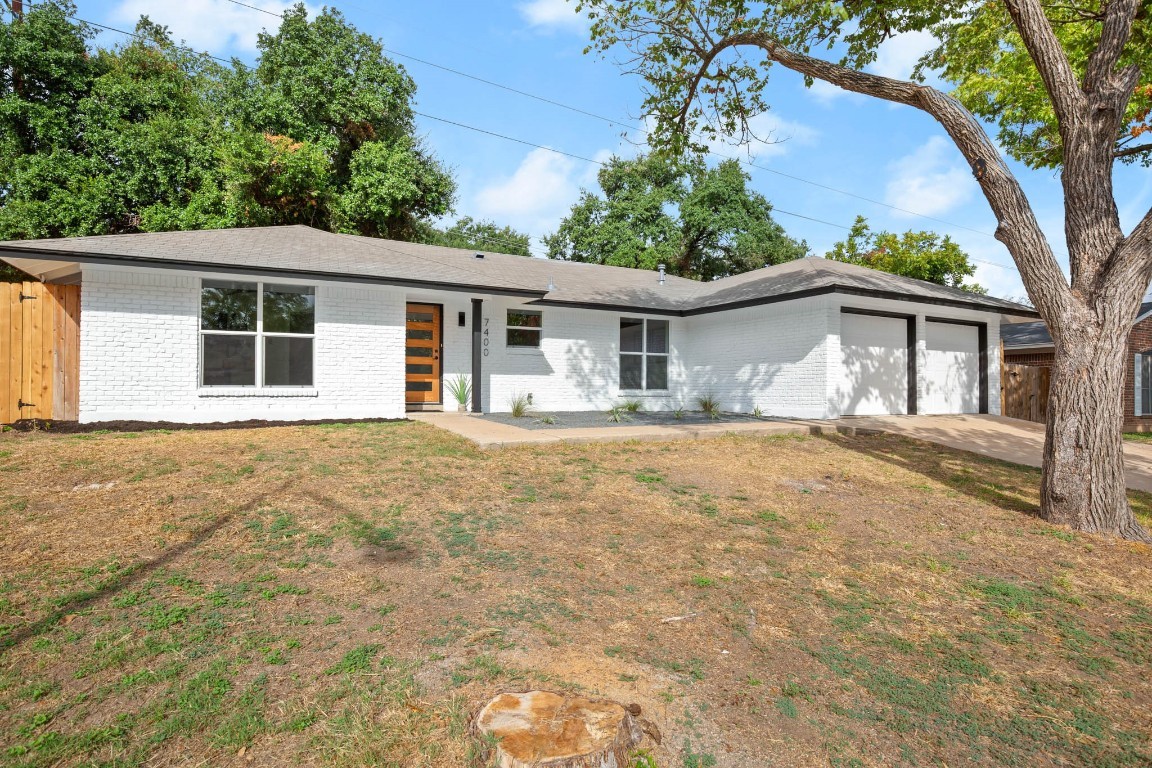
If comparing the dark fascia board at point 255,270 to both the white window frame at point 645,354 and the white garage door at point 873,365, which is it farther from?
the white garage door at point 873,365

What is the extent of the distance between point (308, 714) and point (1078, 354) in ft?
22.5

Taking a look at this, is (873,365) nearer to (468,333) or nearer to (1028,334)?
(468,333)

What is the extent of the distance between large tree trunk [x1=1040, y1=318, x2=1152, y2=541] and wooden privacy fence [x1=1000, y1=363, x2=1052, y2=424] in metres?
11.2

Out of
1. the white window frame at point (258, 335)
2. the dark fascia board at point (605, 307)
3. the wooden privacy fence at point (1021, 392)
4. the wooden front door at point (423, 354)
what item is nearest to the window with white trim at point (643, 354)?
the dark fascia board at point (605, 307)

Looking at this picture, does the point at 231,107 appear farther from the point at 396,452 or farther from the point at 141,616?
the point at 141,616

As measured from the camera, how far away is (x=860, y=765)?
2291mm

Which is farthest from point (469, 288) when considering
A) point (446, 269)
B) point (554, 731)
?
point (554, 731)

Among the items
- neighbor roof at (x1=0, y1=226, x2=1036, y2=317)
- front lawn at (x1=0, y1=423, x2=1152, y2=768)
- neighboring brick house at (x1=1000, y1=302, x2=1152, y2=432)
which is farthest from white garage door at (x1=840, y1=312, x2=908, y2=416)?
front lawn at (x1=0, y1=423, x2=1152, y2=768)

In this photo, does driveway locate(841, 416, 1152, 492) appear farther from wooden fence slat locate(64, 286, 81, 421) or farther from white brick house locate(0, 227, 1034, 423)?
wooden fence slat locate(64, 286, 81, 421)

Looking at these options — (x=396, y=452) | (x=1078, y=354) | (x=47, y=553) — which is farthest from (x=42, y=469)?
(x=1078, y=354)

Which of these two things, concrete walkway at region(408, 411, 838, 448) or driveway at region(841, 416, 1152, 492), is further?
driveway at region(841, 416, 1152, 492)

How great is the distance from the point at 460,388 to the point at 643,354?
17.0 ft

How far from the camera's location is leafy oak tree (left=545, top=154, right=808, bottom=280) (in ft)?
98.9

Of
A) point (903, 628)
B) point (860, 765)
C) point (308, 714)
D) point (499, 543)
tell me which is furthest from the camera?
point (499, 543)
